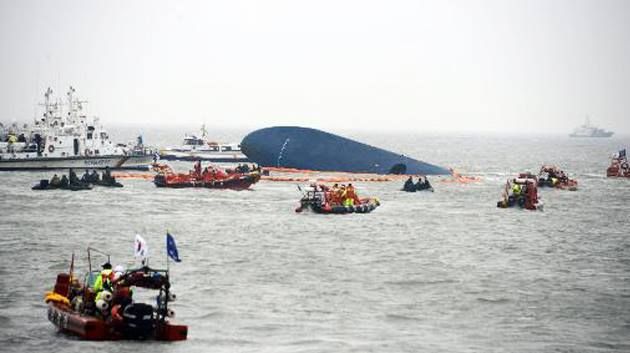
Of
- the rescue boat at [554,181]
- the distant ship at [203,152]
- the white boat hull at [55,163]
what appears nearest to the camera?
the rescue boat at [554,181]

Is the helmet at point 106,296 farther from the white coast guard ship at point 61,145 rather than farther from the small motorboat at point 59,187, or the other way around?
the white coast guard ship at point 61,145

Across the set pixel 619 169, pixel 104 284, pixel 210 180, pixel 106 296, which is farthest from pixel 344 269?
pixel 619 169

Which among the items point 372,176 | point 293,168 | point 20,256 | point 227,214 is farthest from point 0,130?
point 20,256

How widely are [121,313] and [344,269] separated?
18872 mm

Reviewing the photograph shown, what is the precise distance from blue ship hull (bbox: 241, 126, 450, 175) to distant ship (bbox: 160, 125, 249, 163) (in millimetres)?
15423

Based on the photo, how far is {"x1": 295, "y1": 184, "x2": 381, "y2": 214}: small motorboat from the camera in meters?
75.8

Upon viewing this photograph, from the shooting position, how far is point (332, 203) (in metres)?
76.4

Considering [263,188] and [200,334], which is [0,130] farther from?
[200,334]

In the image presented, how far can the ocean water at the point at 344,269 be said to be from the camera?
36.4 meters

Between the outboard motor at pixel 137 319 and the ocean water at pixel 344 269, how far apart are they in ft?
1.91

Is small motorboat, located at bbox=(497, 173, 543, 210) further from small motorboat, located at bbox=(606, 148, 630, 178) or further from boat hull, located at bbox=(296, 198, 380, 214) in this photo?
small motorboat, located at bbox=(606, 148, 630, 178)

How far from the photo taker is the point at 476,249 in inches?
2393

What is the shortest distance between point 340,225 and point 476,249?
12.2 meters

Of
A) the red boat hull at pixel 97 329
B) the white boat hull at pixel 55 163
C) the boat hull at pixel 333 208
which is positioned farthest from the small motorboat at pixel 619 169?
the red boat hull at pixel 97 329
